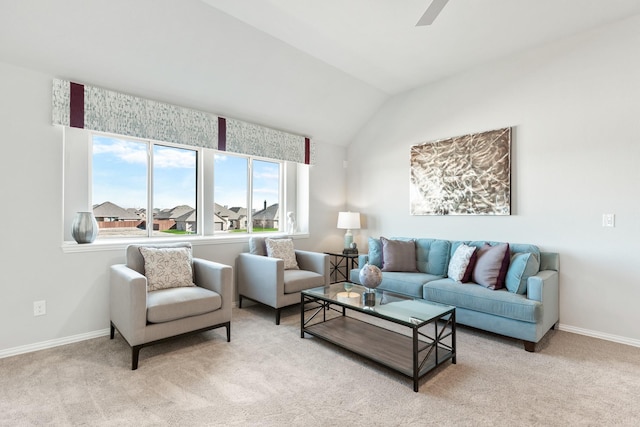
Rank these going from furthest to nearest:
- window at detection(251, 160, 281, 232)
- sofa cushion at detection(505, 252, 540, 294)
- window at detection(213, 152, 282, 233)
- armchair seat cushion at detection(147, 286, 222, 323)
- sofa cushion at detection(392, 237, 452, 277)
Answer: window at detection(251, 160, 281, 232), window at detection(213, 152, 282, 233), sofa cushion at detection(392, 237, 452, 277), sofa cushion at detection(505, 252, 540, 294), armchair seat cushion at detection(147, 286, 222, 323)

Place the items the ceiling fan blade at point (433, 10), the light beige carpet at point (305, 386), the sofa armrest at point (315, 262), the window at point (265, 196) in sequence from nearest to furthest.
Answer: the light beige carpet at point (305, 386)
the ceiling fan blade at point (433, 10)
the sofa armrest at point (315, 262)
the window at point (265, 196)

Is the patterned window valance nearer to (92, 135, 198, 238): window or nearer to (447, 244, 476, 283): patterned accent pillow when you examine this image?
(92, 135, 198, 238): window

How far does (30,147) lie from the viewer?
8.74 ft

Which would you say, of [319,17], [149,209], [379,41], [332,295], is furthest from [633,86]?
[149,209]

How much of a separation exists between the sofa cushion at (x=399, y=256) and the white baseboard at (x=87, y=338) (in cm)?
160

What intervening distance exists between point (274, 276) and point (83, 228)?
1.82 meters

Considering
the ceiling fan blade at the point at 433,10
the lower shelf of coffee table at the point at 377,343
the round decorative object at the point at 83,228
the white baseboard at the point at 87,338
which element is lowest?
the white baseboard at the point at 87,338

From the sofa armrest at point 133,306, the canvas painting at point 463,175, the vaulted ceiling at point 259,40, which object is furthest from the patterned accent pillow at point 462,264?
the sofa armrest at point 133,306

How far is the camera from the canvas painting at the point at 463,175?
3609 mm

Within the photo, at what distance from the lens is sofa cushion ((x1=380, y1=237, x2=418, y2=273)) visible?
12.8 feet

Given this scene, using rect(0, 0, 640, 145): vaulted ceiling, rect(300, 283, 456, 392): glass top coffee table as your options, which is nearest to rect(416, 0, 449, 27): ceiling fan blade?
rect(0, 0, 640, 145): vaulted ceiling

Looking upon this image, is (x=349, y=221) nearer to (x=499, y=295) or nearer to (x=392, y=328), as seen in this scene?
(x=392, y=328)

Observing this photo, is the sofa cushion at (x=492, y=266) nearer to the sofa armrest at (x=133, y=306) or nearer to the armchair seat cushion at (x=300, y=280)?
the armchair seat cushion at (x=300, y=280)

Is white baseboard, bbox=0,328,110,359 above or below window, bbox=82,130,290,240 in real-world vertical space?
below
